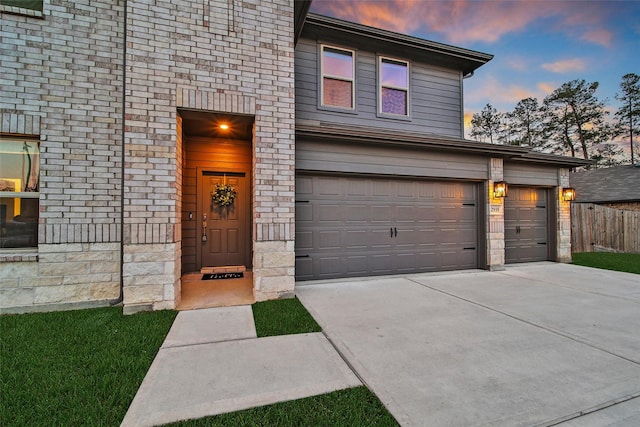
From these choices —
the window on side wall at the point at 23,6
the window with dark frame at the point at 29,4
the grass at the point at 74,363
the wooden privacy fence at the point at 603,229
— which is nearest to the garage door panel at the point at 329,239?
the grass at the point at 74,363

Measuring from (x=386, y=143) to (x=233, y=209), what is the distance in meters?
3.38

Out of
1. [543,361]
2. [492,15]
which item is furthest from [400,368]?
[492,15]

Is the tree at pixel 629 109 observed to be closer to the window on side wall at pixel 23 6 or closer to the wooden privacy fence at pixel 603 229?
the wooden privacy fence at pixel 603 229

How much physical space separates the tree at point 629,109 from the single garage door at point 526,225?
14.9m

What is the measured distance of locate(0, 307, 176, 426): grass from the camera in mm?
1595

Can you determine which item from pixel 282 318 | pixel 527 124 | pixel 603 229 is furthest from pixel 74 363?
pixel 527 124

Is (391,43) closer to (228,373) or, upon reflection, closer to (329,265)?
(329,265)

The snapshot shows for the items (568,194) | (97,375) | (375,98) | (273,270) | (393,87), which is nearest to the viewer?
(97,375)

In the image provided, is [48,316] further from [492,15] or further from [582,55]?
[582,55]

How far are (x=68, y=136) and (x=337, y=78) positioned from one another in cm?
495

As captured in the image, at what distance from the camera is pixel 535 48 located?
918 centimetres

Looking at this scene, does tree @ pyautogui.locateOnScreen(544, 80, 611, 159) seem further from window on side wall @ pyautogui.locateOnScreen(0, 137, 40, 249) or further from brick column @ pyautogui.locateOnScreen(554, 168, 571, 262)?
window on side wall @ pyautogui.locateOnScreen(0, 137, 40, 249)

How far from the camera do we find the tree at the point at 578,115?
51.4ft

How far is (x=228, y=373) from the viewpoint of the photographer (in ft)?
6.68
